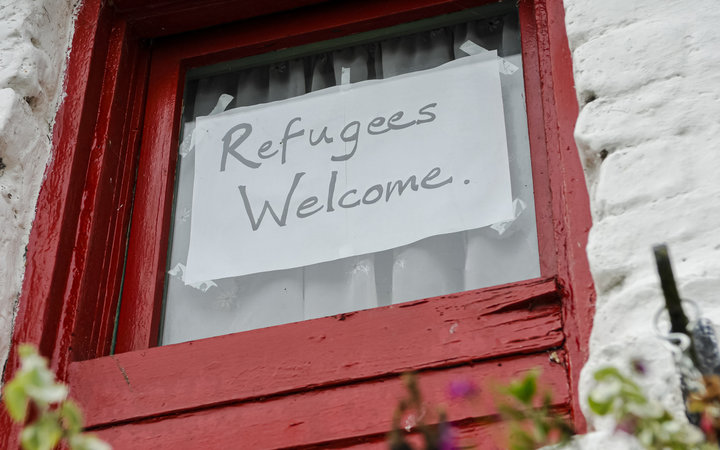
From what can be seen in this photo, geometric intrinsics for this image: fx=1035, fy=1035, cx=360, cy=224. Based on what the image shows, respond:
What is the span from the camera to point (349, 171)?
218 centimetres

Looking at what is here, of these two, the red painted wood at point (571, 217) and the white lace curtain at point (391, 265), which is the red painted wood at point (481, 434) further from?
the white lace curtain at point (391, 265)

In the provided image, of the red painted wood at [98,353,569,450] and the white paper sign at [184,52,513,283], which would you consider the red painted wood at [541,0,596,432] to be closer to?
the red painted wood at [98,353,569,450]

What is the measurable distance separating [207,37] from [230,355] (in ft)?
3.14

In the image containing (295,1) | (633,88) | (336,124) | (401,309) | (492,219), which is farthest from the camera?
(295,1)

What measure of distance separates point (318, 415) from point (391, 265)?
0.41m

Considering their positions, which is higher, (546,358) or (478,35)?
(478,35)

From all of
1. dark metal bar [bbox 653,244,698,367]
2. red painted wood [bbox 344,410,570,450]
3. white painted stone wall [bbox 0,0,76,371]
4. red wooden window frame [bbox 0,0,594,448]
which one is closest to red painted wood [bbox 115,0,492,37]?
red wooden window frame [bbox 0,0,594,448]

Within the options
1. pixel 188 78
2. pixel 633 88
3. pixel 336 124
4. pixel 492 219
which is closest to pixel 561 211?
pixel 492 219

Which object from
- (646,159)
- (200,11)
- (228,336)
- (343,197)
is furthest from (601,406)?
(200,11)

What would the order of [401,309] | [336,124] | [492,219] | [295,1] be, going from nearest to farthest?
[401,309] < [492,219] < [336,124] < [295,1]

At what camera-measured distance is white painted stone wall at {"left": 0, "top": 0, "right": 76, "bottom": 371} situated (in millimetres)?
1998

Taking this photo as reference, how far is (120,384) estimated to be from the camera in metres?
1.87

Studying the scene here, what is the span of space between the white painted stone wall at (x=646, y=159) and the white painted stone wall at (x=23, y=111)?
3.61 feet

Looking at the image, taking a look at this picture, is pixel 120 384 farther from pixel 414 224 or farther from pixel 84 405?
pixel 414 224
